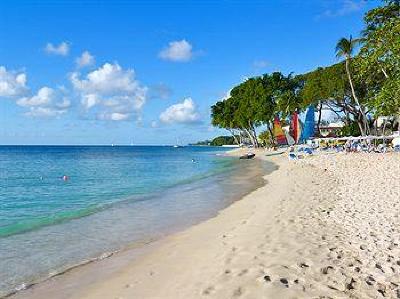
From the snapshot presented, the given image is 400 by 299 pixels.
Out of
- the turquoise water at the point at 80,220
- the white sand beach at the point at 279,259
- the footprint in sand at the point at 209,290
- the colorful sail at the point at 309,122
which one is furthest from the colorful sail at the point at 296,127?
the footprint in sand at the point at 209,290

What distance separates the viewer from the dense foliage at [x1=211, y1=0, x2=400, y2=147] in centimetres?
924

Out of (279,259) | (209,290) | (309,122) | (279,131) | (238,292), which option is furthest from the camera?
(279,131)

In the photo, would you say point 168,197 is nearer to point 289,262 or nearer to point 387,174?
point 387,174

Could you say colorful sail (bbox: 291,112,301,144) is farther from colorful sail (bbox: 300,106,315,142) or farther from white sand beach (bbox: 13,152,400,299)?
white sand beach (bbox: 13,152,400,299)

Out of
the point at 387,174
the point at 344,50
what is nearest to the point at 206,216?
the point at 387,174

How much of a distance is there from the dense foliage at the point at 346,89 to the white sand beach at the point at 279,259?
2866 millimetres

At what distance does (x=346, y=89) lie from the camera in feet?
163

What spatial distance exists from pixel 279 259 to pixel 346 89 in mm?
46883

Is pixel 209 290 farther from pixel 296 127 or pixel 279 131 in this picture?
pixel 279 131

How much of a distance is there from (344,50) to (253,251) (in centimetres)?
4317

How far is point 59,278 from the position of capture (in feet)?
25.2

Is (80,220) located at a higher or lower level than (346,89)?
lower

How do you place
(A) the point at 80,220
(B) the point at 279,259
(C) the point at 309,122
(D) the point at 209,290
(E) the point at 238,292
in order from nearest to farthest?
1. (E) the point at 238,292
2. (D) the point at 209,290
3. (B) the point at 279,259
4. (A) the point at 80,220
5. (C) the point at 309,122

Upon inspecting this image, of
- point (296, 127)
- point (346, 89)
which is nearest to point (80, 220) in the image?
point (296, 127)
